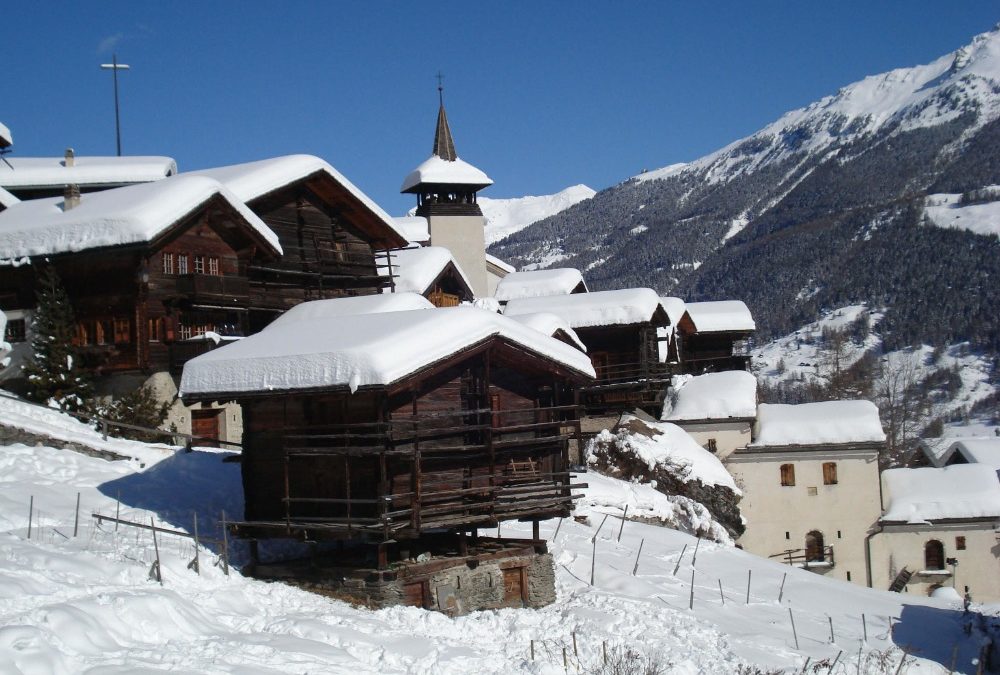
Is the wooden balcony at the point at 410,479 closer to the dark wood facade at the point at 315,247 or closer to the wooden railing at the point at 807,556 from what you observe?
the dark wood facade at the point at 315,247

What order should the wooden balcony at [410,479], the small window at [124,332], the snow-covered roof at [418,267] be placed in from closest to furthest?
the wooden balcony at [410,479], the small window at [124,332], the snow-covered roof at [418,267]

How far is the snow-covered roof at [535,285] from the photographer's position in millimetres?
55625

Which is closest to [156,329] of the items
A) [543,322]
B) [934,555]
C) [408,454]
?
[543,322]

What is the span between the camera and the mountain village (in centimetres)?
2206

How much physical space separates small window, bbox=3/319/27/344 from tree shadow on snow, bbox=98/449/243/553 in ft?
26.0

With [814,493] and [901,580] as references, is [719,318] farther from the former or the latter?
[901,580]

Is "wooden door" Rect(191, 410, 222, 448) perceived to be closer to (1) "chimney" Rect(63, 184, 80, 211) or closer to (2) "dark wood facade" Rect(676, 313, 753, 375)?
(1) "chimney" Rect(63, 184, 80, 211)

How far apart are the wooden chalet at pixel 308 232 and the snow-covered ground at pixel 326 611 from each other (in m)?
10.1

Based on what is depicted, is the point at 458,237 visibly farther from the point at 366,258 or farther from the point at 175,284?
the point at 175,284

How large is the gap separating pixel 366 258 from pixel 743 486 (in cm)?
1800

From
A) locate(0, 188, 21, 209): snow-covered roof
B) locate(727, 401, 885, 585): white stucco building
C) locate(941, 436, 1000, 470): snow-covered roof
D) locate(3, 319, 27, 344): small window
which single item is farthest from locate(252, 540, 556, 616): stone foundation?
locate(941, 436, 1000, 470): snow-covered roof

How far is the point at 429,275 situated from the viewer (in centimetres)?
4669

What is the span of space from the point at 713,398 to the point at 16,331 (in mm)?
27578

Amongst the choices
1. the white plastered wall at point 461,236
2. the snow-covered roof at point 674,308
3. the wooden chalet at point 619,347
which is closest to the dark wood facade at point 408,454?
the wooden chalet at point 619,347
